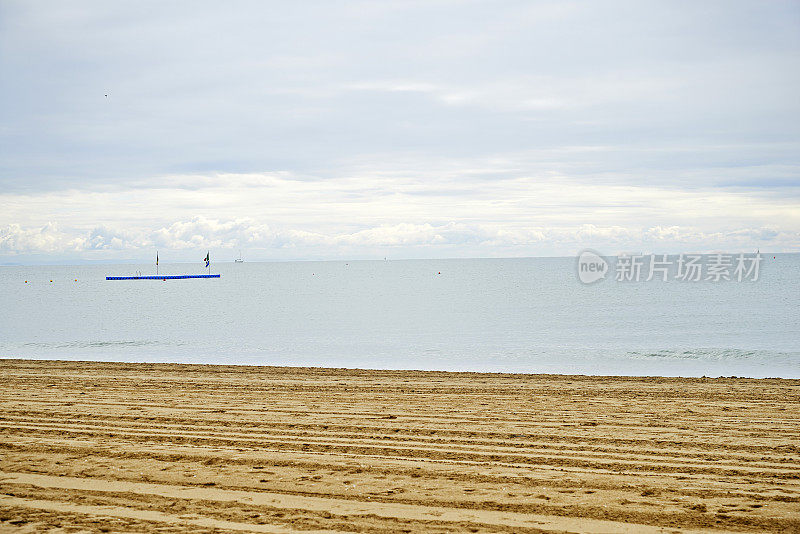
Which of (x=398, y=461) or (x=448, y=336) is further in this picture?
(x=448, y=336)

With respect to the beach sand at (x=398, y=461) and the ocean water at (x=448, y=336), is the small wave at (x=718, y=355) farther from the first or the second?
the beach sand at (x=398, y=461)

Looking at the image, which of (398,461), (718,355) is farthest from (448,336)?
(398,461)


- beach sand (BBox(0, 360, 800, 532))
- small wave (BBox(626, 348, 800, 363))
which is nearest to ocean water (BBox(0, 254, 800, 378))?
small wave (BBox(626, 348, 800, 363))

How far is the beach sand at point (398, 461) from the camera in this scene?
18.0 feet

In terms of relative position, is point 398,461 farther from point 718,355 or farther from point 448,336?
point 448,336

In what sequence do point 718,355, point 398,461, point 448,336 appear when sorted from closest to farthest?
point 398,461, point 718,355, point 448,336

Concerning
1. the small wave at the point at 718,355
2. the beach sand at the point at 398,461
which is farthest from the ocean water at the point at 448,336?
the beach sand at the point at 398,461

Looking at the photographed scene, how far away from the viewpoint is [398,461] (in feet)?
23.9

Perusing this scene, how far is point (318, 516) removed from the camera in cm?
552

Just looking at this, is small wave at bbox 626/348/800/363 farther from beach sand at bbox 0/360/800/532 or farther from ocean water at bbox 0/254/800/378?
beach sand at bbox 0/360/800/532

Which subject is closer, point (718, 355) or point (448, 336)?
point (718, 355)

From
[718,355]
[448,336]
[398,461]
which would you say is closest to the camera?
[398,461]

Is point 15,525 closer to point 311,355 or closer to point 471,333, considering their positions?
point 311,355

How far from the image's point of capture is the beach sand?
18.0 feet
